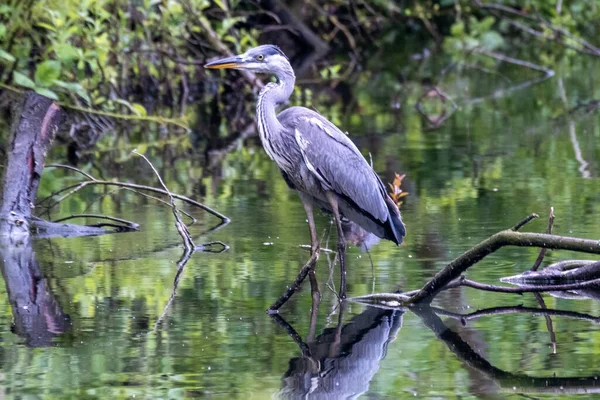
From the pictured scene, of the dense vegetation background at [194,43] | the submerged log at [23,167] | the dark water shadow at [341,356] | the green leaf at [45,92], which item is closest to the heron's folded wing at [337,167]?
the dark water shadow at [341,356]

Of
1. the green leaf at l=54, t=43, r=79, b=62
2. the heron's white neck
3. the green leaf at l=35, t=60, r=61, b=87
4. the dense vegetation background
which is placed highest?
the dense vegetation background

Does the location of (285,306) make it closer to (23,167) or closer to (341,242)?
(341,242)

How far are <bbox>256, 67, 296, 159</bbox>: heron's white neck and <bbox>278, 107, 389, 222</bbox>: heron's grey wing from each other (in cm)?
12

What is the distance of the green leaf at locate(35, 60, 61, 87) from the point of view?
910cm

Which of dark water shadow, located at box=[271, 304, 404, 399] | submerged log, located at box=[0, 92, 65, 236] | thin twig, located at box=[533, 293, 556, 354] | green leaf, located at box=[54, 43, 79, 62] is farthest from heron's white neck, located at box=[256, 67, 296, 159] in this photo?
green leaf, located at box=[54, 43, 79, 62]

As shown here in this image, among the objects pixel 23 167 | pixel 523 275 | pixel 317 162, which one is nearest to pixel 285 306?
pixel 317 162

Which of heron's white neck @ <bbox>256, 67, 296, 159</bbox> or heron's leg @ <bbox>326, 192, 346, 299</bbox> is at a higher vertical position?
heron's white neck @ <bbox>256, 67, 296, 159</bbox>

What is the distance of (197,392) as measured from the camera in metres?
4.76

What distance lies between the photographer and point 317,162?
272 inches

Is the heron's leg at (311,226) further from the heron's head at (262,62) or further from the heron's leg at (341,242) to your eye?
the heron's head at (262,62)

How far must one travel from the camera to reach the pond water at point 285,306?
4.94 meters

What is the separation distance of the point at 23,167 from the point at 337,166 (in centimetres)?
246

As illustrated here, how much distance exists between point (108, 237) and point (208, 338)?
2884 mm

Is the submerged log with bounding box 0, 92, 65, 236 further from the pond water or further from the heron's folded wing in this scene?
the heron's folded wing
